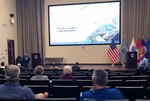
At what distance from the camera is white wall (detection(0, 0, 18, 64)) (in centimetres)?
1159

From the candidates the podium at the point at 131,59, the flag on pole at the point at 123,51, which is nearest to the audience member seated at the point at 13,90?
the podium at the point at 131,59

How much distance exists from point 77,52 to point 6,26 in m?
4.44

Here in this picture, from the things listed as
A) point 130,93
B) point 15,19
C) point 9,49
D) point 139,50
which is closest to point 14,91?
point 130,93

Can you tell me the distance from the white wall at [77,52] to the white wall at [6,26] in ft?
6.67

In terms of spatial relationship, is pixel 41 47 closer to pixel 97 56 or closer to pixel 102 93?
pixel 97 56

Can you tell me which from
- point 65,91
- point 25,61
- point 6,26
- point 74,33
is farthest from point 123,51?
point 65,91

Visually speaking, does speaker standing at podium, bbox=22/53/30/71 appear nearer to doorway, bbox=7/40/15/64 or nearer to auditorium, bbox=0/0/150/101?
auditorium, bbox=0/0/150/101

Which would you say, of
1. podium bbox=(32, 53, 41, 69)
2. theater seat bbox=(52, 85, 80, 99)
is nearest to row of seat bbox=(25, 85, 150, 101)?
theater seat bbox=(52, 85, 80, 99)

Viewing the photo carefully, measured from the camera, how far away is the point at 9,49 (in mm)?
12320

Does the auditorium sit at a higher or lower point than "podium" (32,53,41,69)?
higher

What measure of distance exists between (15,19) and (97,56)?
5.62m

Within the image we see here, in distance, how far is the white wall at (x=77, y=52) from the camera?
1231cm

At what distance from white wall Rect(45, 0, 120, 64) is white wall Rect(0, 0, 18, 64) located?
203 cm

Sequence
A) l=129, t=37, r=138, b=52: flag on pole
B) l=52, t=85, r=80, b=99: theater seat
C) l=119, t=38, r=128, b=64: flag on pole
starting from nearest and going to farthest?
l=52, t=85, r=80, b=99: theater seat
l=129, t=37, r=138, b=52: flag on pole
l=119, t=38, r=128, b=64: flag on pole
